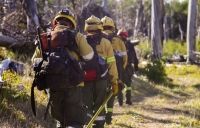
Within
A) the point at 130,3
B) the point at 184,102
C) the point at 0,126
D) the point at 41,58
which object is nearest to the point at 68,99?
the point at 41,58

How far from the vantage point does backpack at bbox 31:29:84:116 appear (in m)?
4.05

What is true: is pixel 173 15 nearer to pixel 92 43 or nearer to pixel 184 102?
pixel 184 102

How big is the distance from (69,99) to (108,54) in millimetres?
1516

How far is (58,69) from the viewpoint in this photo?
4.03m

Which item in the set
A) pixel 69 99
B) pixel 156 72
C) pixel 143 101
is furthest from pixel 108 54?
pixel 156 72

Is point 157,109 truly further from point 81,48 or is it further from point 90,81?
point 81,48

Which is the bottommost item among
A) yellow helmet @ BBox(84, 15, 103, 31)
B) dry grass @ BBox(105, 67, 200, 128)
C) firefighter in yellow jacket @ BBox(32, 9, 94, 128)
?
dry grass @ BBox(105, 67, 200, 128)

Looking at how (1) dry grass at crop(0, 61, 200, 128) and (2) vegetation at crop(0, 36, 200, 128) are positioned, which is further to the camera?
(2) vegetation at crop(0, 36, 200, 128)

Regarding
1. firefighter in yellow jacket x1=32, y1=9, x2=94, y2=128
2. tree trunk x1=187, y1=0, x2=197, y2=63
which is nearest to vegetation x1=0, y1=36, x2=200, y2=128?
firefighter in yellow jacket x1=32, y1=9, x2=94, y2=128

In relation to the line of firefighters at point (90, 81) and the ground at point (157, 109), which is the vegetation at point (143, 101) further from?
the line of firefighters at point (90, 81)

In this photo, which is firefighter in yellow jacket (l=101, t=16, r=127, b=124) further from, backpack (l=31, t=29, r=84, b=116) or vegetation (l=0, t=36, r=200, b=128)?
backpack (l=31, t=29, r=84, b=116)

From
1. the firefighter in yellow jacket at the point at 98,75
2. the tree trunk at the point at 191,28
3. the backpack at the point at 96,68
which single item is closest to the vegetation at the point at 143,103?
the firefighter in yellow jacket at the point at 98,75

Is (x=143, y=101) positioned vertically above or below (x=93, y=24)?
below

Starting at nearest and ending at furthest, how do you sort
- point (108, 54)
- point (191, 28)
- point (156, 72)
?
point (108, 54) → point (156, 72) → point (191, 28)
